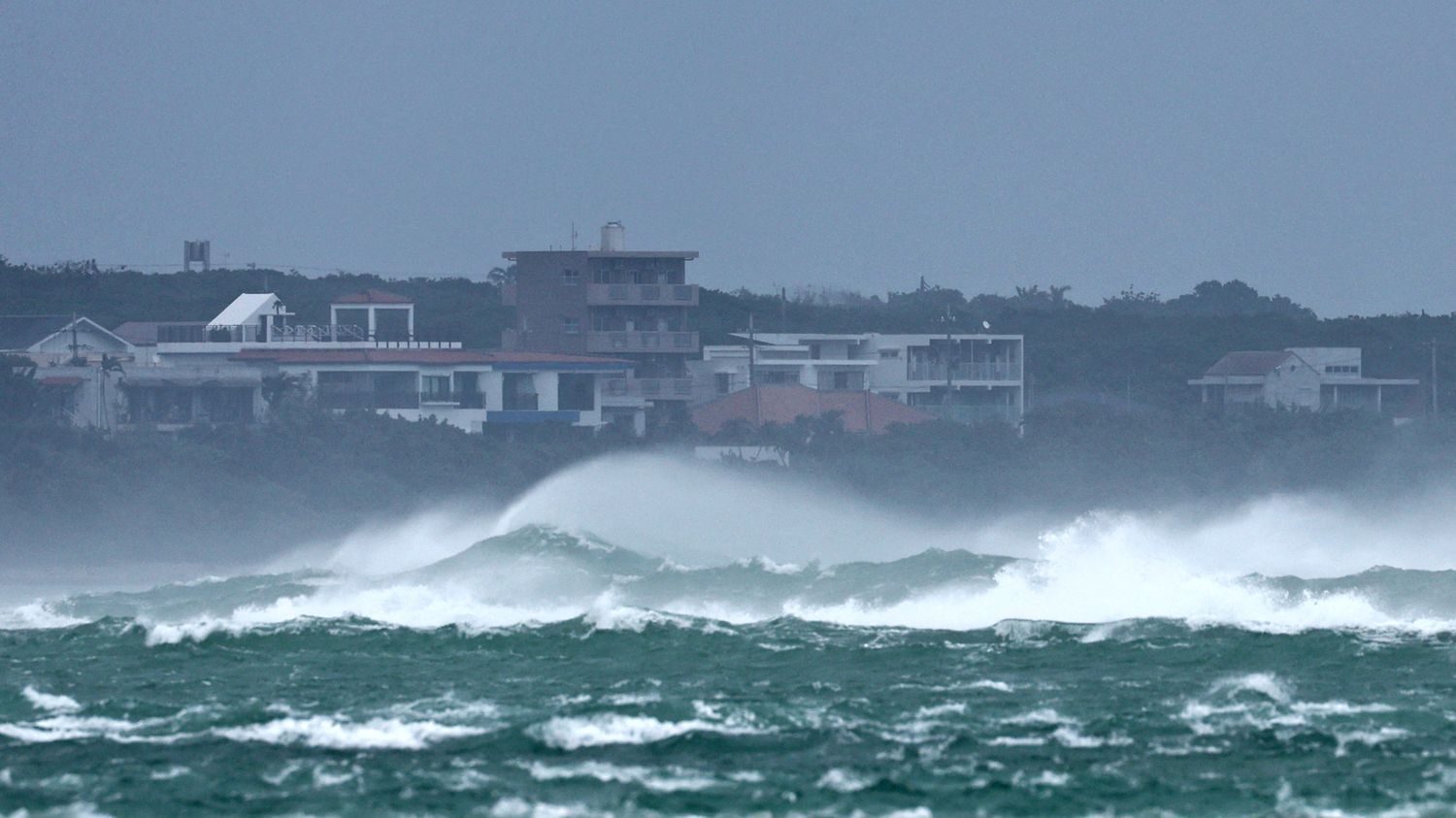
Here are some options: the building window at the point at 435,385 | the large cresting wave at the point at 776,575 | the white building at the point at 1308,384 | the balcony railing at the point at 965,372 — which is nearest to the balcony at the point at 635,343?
the building window at the point at 435,385

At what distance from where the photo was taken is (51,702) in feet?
79.9

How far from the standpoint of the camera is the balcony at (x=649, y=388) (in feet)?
243

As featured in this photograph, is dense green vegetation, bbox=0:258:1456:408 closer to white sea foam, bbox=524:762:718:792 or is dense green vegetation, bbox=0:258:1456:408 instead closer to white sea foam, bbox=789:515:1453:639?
white sea foam, bbox=789:515:1453:639

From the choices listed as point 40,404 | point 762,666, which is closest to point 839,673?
point 762,666

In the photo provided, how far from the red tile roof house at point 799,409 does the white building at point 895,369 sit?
321 cm

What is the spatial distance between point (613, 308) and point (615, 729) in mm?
56935

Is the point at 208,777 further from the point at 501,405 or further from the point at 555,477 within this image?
the point at 501,405

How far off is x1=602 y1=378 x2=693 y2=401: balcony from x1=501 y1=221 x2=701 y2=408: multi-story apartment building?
0.49ft

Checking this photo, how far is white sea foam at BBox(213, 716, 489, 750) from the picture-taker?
21.3 m

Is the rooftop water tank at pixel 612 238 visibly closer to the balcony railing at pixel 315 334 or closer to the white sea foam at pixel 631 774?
the balcony railing at pixel 315 334

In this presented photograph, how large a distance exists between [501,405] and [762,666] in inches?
1747

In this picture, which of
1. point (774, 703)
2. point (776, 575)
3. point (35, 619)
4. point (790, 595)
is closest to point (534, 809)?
point (774, 703)

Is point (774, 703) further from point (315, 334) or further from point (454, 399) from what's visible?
point (315, 334)

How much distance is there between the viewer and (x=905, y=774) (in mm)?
19828
